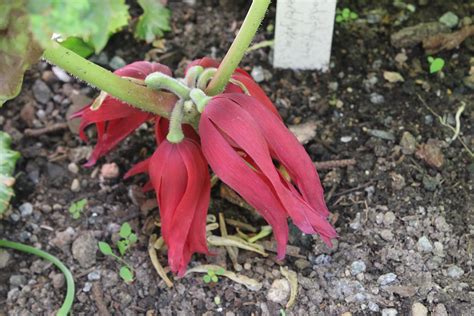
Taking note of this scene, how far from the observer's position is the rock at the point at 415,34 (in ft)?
6.95


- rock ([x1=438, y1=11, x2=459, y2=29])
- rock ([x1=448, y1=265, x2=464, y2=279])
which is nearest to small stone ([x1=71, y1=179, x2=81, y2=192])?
rock ([x1=448, y1=265, x2=464, y2=279])

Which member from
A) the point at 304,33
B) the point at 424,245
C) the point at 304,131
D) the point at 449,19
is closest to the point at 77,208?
the point at 304,131

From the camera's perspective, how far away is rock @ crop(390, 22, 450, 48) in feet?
6.95

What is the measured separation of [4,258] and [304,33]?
0.92m

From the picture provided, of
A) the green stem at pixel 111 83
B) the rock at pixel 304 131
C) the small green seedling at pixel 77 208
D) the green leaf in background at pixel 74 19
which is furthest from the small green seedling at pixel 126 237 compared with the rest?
the green leaf in background at pixel 74 19

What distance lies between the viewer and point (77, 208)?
1.93m

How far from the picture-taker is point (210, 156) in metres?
1.56

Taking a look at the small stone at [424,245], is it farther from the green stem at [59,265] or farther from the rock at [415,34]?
the green stem at [59,265]

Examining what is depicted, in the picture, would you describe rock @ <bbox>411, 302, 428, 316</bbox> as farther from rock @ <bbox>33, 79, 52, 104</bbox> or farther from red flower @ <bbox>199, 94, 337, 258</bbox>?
rock @ <bbox>33, 79, 52, 104</bbox>

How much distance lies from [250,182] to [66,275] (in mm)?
534

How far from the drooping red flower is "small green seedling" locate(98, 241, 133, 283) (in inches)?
8.3

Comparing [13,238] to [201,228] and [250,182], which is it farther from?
[250,182]

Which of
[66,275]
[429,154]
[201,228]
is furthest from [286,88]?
[66,275]

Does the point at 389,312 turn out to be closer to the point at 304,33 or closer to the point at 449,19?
the point at 304,33
